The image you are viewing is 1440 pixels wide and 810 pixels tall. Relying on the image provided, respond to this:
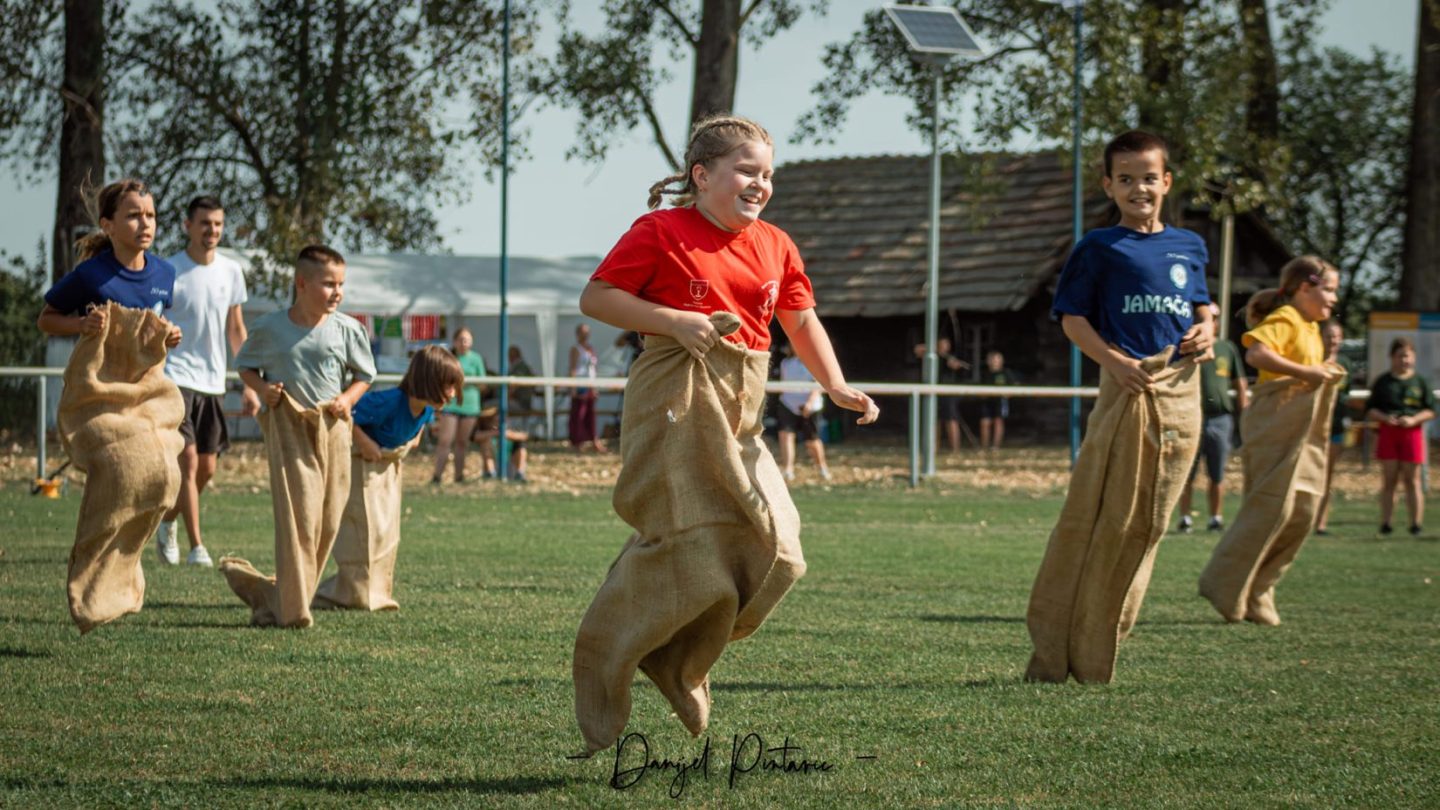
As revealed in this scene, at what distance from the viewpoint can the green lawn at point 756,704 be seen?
16.6ft

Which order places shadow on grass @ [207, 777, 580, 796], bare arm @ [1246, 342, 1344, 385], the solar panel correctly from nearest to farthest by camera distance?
shadow on grass @ [207, 777, 580, 796] → bare arm @ [1246, 342, 1344, 385] → the solar panel

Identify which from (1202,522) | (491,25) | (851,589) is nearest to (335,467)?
(851,589)

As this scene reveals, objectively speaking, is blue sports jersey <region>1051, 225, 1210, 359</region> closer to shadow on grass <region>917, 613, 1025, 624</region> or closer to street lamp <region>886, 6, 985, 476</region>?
shadow on grass <region>917, 613, 1025, 624</region>

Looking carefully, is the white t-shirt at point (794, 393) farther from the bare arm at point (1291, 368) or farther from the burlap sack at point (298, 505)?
the burlap sack at point (298, 505)

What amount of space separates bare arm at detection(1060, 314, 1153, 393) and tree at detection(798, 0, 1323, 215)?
20.6 metres

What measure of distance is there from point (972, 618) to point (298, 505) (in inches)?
138

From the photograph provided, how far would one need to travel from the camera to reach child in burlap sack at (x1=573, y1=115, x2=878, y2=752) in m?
4.91

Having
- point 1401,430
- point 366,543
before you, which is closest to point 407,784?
point 366,543

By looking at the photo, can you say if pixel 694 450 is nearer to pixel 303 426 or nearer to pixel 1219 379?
pixel 303 426

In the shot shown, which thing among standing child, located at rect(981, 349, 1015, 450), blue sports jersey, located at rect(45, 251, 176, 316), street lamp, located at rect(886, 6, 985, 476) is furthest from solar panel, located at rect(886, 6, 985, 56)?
blue sports jersey, located at rect(45, 251, 176, 316)

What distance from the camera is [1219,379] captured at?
650 inches

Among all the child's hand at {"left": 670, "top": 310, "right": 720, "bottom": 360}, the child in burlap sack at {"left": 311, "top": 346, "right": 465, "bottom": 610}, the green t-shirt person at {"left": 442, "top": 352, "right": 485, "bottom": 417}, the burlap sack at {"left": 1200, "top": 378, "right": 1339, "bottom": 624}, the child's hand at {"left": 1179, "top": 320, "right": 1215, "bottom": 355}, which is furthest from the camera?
the green t-shirt person at {"left": 442, "top": 352, "right": 485, "bottom": 417}

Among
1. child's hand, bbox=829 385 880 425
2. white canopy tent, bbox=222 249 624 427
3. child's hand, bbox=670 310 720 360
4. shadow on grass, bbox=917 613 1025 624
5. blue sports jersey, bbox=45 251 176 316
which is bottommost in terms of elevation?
shadow on grass, bbox=917 613 1025 624

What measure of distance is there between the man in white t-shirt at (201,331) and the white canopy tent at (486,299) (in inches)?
799
